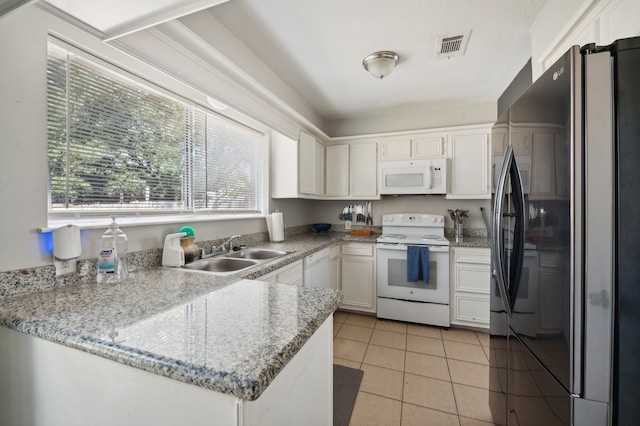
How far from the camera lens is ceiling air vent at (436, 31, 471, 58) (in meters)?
1.94

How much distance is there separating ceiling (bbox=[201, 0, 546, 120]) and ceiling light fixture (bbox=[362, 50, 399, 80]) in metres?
0.04

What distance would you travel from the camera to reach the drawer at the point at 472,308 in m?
2.66

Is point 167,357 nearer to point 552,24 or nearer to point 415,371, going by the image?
point 415,371

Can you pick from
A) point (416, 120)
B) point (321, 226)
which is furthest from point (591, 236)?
point (416, 120)

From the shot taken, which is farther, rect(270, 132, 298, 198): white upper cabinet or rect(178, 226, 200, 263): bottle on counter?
rect(270, 132, 298, 198): white upper cabinet

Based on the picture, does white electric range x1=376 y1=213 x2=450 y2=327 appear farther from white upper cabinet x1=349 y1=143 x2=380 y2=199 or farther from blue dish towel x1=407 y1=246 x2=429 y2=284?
white upper cabinet x1=349 y1=143 x2=380 y2=199

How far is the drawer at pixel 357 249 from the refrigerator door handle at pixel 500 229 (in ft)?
5.84

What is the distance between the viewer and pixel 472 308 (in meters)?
2.69

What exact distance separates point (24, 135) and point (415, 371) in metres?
2.66

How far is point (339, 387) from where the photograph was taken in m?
1.83

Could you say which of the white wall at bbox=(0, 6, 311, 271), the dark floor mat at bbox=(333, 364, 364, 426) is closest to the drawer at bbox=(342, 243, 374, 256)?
the dark floor mat at bbox=(333, 364, 364, 426)

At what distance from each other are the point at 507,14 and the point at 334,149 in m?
2.17

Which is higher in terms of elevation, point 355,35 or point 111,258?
point 355,35

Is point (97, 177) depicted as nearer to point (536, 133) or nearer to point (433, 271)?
point (536, 133)
